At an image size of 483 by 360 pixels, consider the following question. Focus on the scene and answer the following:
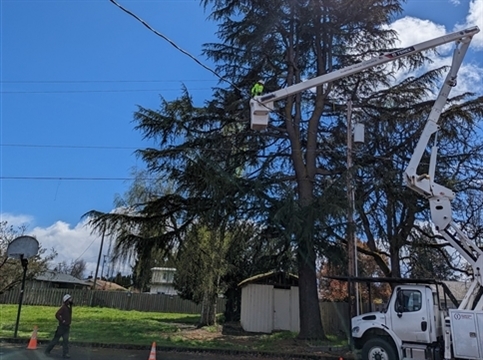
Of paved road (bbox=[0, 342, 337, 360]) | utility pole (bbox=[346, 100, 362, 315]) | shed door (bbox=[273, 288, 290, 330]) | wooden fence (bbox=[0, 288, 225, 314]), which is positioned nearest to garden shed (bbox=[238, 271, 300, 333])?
shed door (bbox=[273, 288, 290, 330])

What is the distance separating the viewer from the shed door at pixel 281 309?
819 inches

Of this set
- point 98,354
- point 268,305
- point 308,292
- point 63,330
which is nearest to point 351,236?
point 308,292

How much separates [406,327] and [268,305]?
11.6 m

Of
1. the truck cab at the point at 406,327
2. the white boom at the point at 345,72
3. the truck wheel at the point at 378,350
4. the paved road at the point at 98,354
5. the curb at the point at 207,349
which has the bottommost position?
the paved road at the point at 98,354

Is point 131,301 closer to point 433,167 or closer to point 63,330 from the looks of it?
point 63,330

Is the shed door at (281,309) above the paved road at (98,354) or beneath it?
above

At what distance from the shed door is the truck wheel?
1089 cm

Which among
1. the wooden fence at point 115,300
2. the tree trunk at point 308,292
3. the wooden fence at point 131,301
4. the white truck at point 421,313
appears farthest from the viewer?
the wooden fence at point 131,301

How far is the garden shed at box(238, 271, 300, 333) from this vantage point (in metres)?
20.5

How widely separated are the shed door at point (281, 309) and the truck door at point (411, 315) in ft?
36.9

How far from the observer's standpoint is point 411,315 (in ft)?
33.0

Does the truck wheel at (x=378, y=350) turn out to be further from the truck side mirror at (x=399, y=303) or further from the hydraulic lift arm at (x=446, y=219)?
the hydraulic lift arm at (x=446, y=219)

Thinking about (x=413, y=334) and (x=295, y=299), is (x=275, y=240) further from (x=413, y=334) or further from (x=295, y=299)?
(x=295, y=299)

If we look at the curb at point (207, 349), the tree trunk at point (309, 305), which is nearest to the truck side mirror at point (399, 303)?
the curb at point (207, 349)
